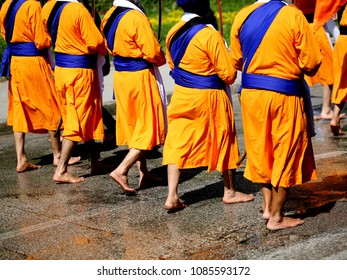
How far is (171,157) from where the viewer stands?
25.1 ft

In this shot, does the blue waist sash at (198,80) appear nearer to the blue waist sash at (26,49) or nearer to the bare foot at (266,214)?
the bare foot at (266,214)

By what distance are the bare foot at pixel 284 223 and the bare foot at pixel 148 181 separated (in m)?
1.86

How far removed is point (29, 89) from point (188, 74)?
2.71m

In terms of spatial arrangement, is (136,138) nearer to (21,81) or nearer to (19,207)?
(19,207)

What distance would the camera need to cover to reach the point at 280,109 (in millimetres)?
6855

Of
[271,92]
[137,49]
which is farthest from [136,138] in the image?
[271,92]

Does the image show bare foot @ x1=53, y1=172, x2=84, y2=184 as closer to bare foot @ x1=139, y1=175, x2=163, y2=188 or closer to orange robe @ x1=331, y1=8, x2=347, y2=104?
bare foot @ x1=139, y1=175, x2=163, y2=188

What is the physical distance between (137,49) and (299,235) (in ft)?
8.02

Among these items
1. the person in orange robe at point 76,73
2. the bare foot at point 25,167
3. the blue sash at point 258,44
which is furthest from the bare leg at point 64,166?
the blue sash at point 258,44

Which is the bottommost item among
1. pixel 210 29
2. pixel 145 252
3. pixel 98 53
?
pixel 145 252

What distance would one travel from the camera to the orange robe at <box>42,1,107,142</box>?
8688mm

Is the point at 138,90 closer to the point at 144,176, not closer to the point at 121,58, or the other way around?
the point at 121,58

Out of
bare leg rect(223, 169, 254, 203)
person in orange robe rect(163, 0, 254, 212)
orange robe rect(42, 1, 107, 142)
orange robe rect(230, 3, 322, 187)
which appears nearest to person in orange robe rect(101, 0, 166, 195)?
orange robe rect(42, 1, 107, 142)

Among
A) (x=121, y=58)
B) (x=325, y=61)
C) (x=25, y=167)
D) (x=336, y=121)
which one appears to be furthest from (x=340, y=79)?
(x=25, y=167)
